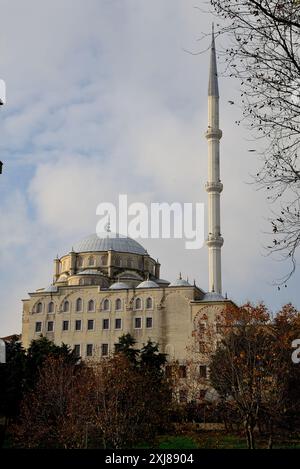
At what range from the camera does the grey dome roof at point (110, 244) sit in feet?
182

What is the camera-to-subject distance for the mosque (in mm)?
45969

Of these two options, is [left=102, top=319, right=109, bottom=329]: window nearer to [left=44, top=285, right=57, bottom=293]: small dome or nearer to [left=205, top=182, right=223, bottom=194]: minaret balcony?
[left=44, top=285, right=57, bottom=293]: small dome

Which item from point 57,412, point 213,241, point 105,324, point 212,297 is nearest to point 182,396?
point 57,412

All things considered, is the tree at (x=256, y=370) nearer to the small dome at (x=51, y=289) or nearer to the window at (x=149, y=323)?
the window at (x=149, y=323)

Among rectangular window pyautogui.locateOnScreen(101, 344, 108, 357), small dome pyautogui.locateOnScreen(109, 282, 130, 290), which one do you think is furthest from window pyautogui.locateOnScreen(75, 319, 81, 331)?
small dome pyautogui.locateOnScreen(109, 282, 130, 290)

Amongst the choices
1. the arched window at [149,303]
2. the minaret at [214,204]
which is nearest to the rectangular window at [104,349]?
the arched window at [149,303]

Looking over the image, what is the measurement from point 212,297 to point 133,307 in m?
5.58

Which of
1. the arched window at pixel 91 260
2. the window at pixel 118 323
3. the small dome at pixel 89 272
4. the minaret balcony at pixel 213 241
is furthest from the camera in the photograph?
the arched window at pixel 91 260

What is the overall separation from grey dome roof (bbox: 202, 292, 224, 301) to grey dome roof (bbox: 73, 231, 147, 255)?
35.0ft

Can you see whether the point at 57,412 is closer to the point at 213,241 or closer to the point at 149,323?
the point at 149,323

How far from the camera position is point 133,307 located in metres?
47.5

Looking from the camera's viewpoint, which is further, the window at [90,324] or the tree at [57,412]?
the window at [90,324]

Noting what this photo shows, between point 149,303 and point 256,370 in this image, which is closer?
point 256,370
